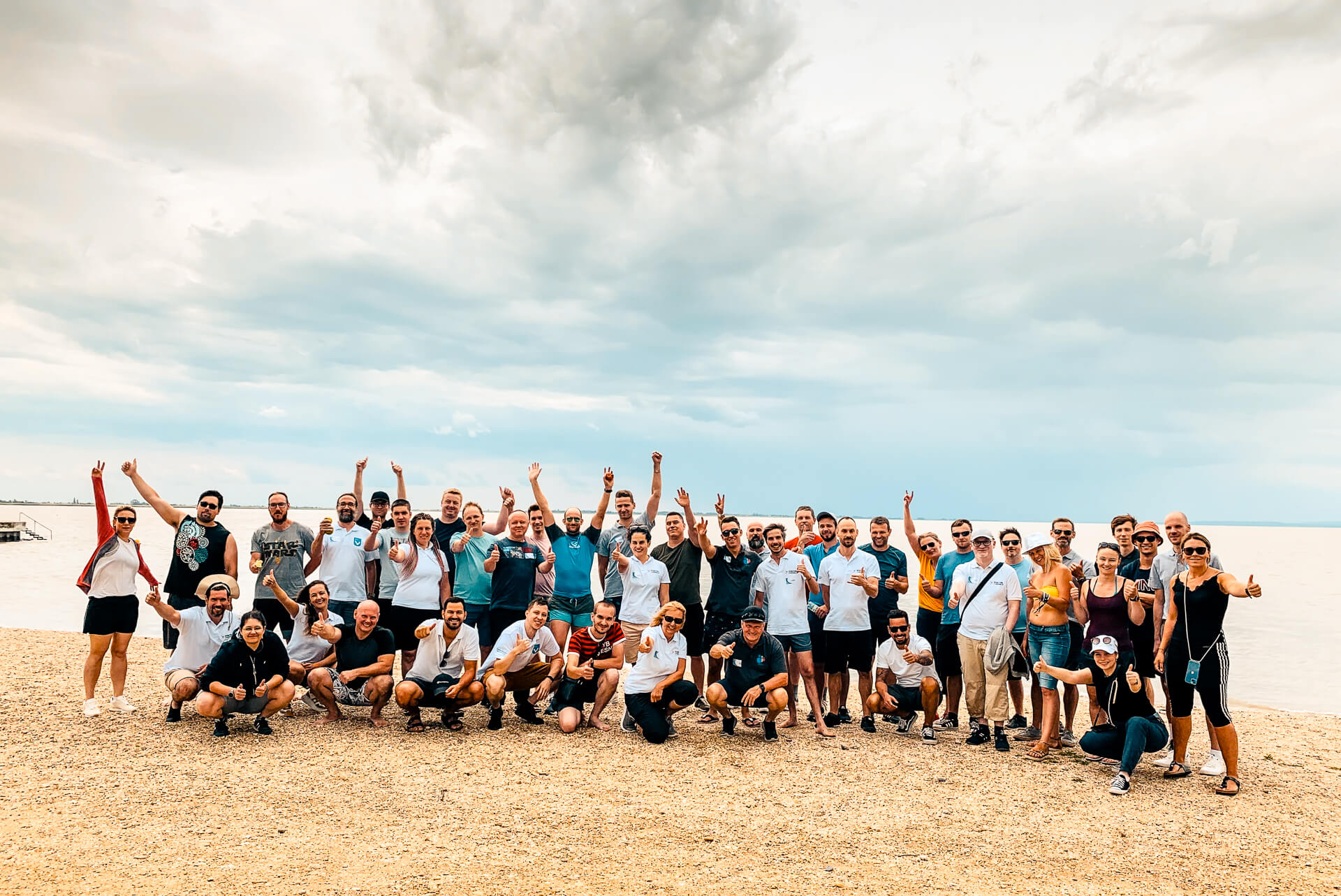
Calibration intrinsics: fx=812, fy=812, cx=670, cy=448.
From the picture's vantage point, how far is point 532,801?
6004 millimetres

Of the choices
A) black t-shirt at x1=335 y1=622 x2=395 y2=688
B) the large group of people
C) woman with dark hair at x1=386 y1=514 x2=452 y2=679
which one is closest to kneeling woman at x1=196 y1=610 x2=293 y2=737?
the large group of people

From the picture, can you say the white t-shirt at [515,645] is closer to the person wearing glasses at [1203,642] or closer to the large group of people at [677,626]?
the large group of people at [677,626]

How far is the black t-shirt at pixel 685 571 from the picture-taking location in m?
8.64

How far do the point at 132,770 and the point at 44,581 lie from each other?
25.0m

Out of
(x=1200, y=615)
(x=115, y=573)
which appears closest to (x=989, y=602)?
(x=1200, y=615)

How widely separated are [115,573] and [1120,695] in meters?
9.25

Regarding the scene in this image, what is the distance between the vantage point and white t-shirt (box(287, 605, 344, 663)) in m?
7.95

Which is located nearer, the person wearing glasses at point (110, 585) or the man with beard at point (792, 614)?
the person wearing glasses at point (110, 585)

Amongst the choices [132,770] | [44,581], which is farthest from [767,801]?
[44,581]

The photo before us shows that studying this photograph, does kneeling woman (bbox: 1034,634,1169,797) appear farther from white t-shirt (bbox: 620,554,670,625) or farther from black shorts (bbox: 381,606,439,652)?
black shorts (bbox: 381,606,439,652)

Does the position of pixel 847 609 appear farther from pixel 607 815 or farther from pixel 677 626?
pixel 607 815

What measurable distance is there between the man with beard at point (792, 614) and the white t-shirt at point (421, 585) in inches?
134

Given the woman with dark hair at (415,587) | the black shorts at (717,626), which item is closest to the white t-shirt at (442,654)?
the woman with dark hair at (415,587)

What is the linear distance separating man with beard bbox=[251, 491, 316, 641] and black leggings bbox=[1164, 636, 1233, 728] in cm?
820
